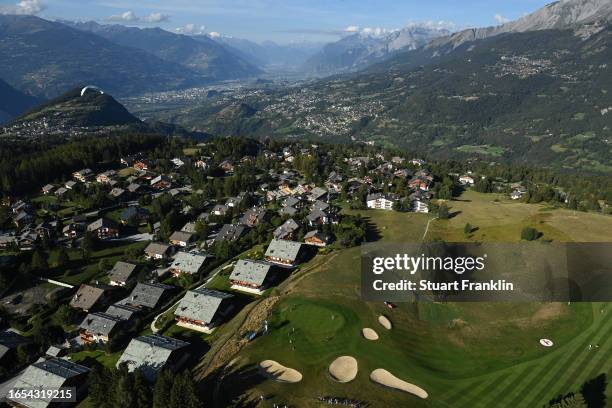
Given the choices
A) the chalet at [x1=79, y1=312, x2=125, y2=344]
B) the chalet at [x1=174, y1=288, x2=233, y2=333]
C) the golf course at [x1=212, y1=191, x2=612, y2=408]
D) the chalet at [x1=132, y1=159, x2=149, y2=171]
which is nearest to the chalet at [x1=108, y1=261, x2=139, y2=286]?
the chalet at [x1=79, y1=312, x2=125, y2=344]

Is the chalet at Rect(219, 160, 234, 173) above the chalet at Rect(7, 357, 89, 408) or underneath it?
underneath

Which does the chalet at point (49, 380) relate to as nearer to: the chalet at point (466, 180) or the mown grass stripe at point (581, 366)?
the mown grass stripe at point (581, 366)

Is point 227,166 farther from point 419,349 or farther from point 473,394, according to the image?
point 473,394

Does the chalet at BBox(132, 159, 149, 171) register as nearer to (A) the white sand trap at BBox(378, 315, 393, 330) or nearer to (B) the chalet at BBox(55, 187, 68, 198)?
(B) the chalet at BBox(55, 187, 68, 198)

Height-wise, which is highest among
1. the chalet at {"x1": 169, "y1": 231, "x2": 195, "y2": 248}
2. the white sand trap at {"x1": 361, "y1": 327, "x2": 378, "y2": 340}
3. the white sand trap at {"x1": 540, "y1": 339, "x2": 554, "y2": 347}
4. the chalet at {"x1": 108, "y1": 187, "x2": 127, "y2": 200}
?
the white sand trap at {"x1": 361, "y1": 327, "x2": 378, "y2": 340}

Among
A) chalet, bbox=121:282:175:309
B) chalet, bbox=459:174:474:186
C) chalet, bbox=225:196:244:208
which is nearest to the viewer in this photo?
chalet, bbox=121:282:175:309

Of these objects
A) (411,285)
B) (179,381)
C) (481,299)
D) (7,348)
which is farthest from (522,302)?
(7,348)

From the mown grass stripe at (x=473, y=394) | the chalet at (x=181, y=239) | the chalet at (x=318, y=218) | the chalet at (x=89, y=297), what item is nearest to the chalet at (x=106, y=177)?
the chalet at (x=181, y=239)
